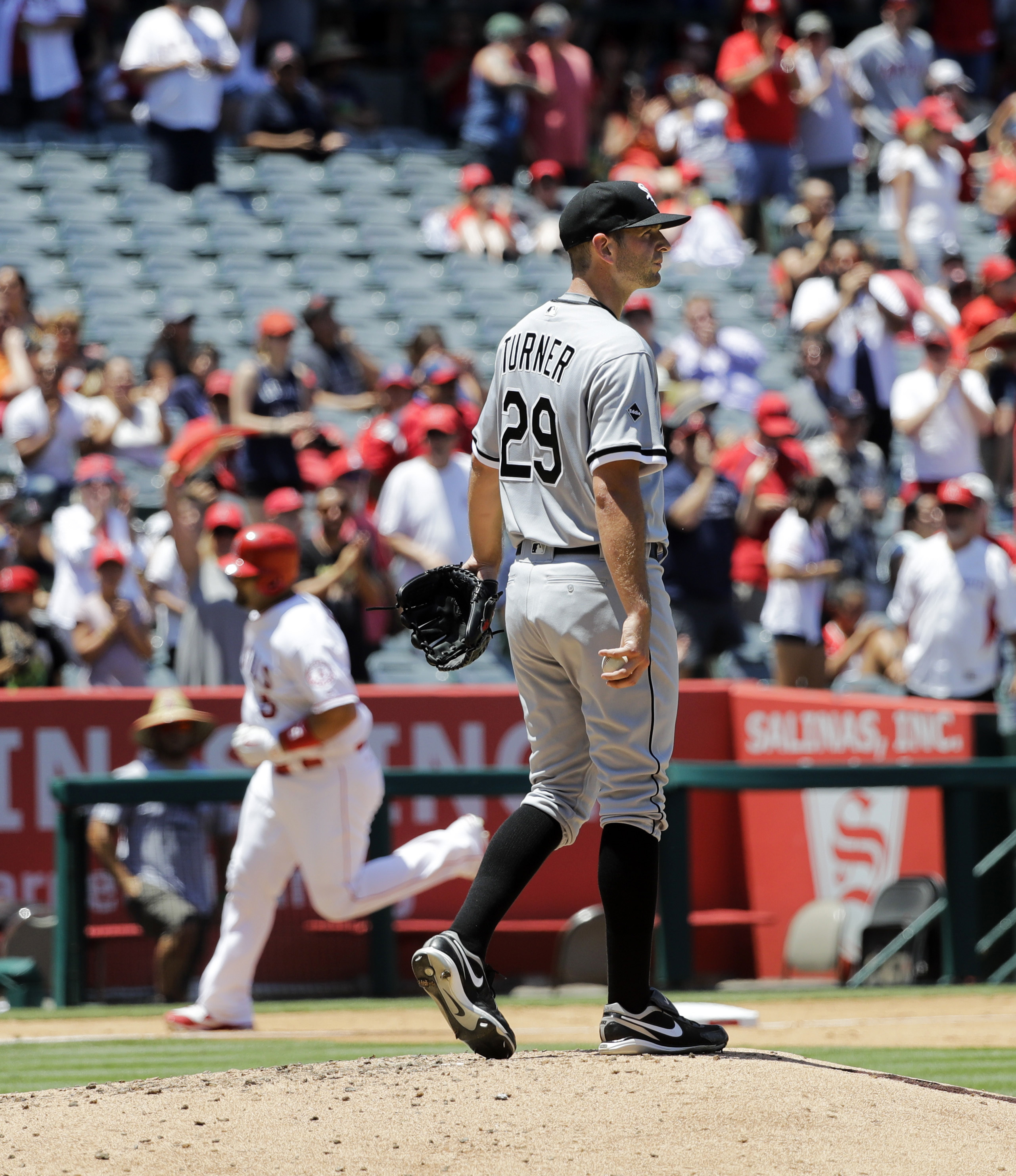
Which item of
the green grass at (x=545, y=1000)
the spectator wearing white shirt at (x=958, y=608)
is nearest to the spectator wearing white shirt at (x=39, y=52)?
the spectator wearing white shirt at (x=958, y=608)

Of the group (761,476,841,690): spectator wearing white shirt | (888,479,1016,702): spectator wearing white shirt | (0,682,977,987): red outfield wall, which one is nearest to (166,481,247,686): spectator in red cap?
(0,682,977,987): red outfield wall

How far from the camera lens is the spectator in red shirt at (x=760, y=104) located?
15719 millimetres

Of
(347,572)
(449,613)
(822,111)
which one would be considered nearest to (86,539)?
(347,572)

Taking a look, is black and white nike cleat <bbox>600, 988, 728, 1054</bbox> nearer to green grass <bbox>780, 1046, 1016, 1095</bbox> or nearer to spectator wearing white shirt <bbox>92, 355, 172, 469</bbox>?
green grass <bbox>780, 1046, 1016, 1095</bbox>

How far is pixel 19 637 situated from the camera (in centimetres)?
1005

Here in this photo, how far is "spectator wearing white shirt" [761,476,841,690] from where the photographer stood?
11.3m

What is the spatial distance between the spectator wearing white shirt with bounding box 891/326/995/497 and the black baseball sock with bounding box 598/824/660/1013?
897 cm

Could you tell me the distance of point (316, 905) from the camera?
24.5 feet

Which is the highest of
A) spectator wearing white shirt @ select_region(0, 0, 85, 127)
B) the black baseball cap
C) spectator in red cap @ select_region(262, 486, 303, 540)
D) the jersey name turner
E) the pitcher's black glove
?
spectator wearing white shirt @ select_region(0, 0, 85, 127)

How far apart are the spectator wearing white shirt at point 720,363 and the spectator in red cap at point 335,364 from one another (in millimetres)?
2179

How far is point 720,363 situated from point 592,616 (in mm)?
9636

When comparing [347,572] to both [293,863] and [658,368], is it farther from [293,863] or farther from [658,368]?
[293,863]

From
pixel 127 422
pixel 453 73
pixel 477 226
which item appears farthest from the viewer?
pixel 453 73

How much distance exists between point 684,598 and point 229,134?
24.3 feet
